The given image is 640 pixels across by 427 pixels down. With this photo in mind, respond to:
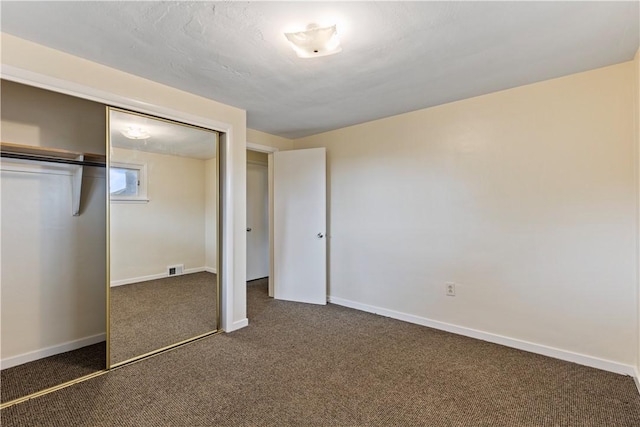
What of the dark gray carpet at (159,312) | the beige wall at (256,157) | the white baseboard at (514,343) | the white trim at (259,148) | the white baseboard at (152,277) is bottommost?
the white baseboard at (514,343)

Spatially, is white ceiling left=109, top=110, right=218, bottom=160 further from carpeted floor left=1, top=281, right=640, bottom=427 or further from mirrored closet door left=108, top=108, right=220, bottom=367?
carpeted floor left=1, top=281, right=640, bottom=427

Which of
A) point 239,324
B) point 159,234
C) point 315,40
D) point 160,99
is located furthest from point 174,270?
point 315,40

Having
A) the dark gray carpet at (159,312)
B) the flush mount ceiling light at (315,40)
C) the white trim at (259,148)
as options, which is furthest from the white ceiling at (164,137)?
the flush mount ceiling light at (315,40)

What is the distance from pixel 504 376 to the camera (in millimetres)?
2129

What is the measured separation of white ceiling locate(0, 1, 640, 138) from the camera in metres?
1.54

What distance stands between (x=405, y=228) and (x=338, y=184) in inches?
42.5

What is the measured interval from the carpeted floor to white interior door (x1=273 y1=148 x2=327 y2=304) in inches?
44.3

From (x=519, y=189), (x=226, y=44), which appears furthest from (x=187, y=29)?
(x=519, y=189)

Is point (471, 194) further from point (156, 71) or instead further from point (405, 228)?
point (156, 71)

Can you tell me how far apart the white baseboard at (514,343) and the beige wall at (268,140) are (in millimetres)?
2399

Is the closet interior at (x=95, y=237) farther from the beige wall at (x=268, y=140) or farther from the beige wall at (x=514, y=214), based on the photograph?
the beige wall at (x=514, y=214)

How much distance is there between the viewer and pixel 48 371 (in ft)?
7.14

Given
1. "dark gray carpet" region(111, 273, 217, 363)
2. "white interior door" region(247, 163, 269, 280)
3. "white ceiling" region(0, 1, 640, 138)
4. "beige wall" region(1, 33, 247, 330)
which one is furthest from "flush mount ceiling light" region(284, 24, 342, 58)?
"white interior door" region(247, 163, 269, 280)

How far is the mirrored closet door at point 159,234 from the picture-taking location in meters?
2.34
